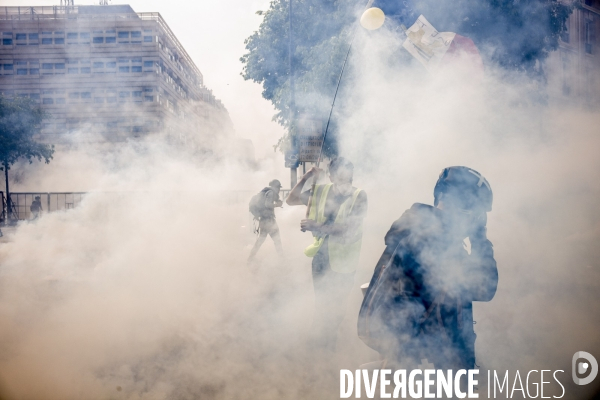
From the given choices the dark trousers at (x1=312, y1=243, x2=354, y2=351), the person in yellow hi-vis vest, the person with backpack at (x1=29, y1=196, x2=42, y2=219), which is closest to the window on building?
the person in yellow hi-vis vest

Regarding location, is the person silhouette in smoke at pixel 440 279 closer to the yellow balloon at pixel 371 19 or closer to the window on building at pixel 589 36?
the yellow balloon at pixel 371 19

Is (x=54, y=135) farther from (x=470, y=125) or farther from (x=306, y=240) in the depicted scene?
(x=470, y=125)

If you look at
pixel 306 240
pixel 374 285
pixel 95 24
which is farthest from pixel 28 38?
pixel 374 285

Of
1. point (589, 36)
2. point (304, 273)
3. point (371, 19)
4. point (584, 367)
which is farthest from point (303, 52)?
point (589, 36)

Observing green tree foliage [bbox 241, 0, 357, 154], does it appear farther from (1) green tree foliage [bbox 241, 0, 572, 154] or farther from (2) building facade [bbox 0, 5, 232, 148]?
(2) building facade [bbox 0, 5, 232, 148]

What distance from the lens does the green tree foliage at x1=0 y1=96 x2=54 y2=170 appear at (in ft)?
52.4

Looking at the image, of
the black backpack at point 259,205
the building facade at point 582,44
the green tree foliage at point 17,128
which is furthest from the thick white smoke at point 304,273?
the building facade at point 582,44

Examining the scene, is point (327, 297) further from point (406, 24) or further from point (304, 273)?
point (406, 24)

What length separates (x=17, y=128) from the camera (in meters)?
16.4

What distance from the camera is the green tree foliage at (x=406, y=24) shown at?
6.89 meters

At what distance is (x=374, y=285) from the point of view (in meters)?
1.70

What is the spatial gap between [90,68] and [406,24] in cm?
3668

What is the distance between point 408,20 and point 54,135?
37.0 meters

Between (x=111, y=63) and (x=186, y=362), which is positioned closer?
(x=186, y=362)
